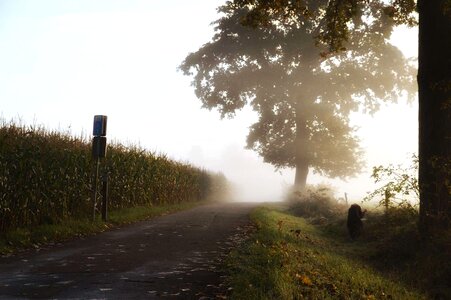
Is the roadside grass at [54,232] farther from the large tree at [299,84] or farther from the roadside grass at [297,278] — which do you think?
the large tree at [299,84]

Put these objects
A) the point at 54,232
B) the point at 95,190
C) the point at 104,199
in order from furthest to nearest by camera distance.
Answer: the point at 104,199 → the point at 95,190 → the point at 54,232

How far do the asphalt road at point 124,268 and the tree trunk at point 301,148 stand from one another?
22.3 meters

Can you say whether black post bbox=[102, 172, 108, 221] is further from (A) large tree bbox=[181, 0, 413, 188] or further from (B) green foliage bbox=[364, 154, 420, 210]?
(A) large tree bbox=[181, 0, 413, 188]

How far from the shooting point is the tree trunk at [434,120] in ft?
31.6

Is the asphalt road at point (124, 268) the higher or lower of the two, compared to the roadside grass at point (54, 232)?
lower

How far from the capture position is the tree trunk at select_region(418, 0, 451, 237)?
31.6 feet

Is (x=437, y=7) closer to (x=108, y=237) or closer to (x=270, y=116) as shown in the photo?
(x=108, y=237)

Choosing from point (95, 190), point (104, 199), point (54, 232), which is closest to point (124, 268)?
point (54, 232)

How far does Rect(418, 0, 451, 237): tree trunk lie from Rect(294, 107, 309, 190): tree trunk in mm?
22161

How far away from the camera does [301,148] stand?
32969mm

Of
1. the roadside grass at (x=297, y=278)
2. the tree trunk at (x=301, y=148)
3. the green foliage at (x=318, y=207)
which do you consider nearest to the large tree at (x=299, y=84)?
the tree trunk at (x=301, y=148)

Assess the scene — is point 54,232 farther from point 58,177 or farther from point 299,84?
point 299,84

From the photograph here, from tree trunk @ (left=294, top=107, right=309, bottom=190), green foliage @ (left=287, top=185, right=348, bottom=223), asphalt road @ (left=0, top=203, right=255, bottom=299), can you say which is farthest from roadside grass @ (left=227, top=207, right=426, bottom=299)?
tree trunk @ (left=294, top=107, right=309, bottom=190)

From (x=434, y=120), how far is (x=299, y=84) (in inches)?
904
